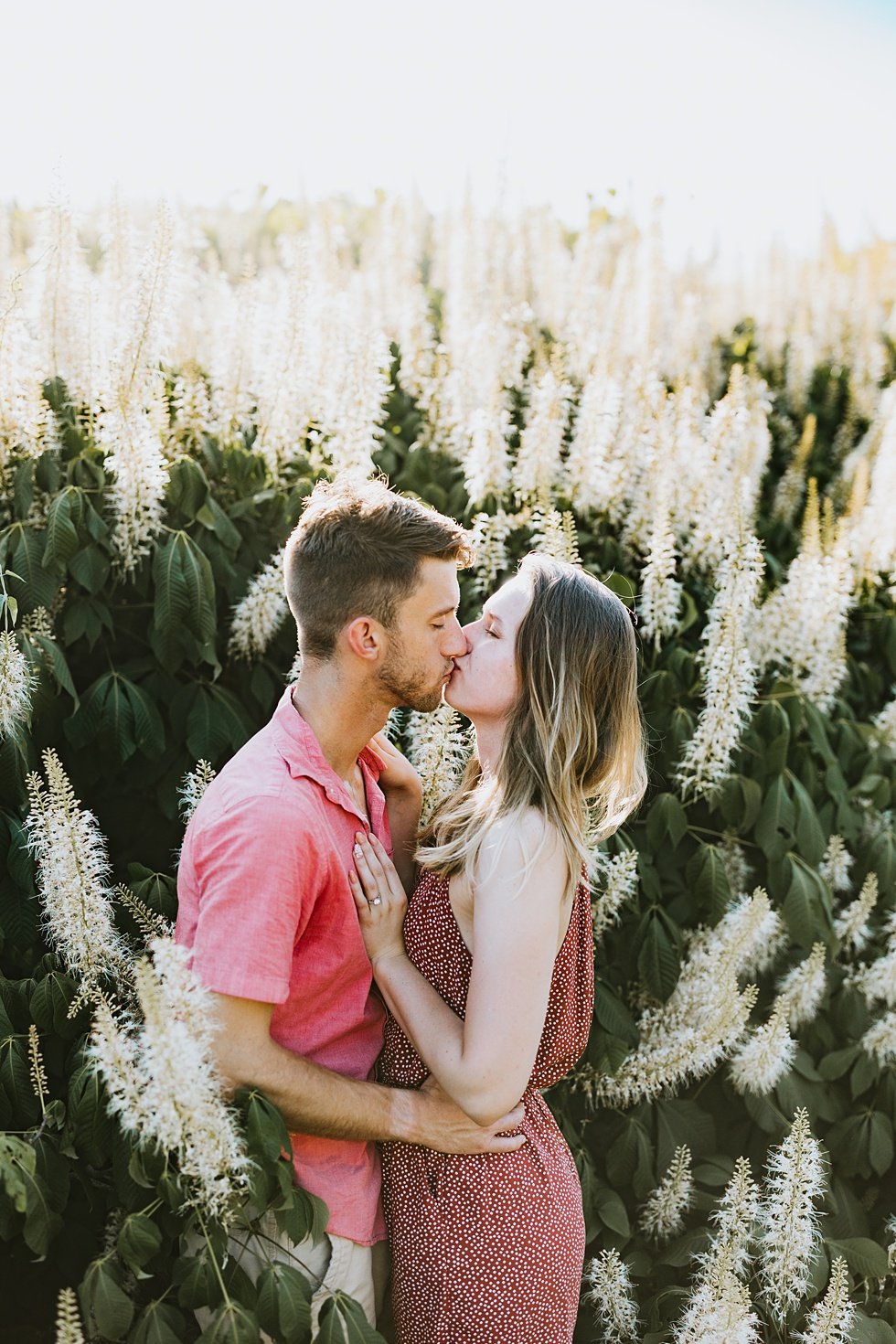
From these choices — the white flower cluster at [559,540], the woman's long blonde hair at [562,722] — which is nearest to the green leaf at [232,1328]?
the woman's long blonde hair at [562,722]

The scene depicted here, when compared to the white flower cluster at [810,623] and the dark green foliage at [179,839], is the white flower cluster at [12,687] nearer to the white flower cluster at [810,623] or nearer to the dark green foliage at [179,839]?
the dark green foliage at [179,839]

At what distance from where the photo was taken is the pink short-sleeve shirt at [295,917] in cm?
253

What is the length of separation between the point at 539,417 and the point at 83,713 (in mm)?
2129

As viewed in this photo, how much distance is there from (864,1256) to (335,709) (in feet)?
8.42

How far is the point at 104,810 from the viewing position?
3.98 metres

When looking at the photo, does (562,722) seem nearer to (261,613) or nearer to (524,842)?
(524,842)

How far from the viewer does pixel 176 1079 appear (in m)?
2.27

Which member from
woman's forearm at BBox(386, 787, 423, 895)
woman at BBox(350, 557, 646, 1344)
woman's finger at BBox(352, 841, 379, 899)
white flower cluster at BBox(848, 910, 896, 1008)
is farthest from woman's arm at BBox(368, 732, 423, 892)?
white flower cluster at BBox(848, 910, 896, 1008)

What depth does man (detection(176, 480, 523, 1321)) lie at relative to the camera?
2.55 meters

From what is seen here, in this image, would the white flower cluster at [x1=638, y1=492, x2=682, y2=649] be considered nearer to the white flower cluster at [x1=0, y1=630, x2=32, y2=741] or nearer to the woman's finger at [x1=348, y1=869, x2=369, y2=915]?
the woman's finger at [x1=348, y1=869, x2=369, y2=915]

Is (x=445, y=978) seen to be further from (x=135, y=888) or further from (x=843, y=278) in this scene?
(x=843, y=278)

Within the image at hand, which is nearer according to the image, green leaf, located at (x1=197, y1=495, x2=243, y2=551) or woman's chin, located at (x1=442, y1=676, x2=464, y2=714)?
woman's chin, located at (x1=442, y1=676, x2=464, y2=714)

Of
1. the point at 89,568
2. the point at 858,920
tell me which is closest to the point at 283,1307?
the point at 89,568

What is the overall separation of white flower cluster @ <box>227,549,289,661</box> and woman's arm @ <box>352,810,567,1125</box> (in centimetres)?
148
